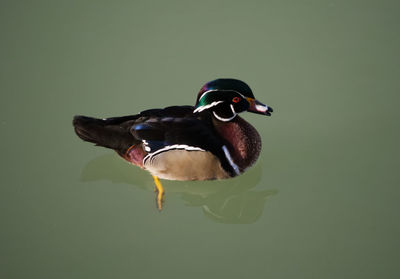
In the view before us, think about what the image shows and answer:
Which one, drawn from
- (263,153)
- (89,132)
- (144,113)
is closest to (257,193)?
(263,153)

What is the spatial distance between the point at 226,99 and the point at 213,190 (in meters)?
0.88

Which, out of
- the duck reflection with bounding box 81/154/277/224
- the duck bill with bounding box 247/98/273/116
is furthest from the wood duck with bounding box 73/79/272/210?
the duck reflection with bounding box 81/154/277/224

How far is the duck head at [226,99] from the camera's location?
3441mm

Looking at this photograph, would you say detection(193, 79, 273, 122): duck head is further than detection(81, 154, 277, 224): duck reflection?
No

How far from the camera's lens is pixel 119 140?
3.64 metres

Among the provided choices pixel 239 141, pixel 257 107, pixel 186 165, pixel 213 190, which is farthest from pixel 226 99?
pixel 213 190

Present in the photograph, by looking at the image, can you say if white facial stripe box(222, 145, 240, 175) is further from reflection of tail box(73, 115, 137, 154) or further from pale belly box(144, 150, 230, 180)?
reflection of tail box(73, 115, 137, 154)

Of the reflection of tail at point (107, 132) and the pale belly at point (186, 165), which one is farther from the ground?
the reflection of tail at point (107, 132)

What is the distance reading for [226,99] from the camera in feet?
11.5

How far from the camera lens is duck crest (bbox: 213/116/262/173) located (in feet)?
11.9

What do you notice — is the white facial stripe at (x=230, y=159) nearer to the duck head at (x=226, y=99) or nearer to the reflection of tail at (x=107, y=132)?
the duck head at (x=226, y=99)

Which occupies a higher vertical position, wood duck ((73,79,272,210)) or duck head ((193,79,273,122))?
duck head ((193,79,273,122))

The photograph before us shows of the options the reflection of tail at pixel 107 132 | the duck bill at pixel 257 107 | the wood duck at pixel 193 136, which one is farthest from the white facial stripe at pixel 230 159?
the reflection of tail at pixel 107 132

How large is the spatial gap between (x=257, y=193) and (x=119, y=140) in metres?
1.35
